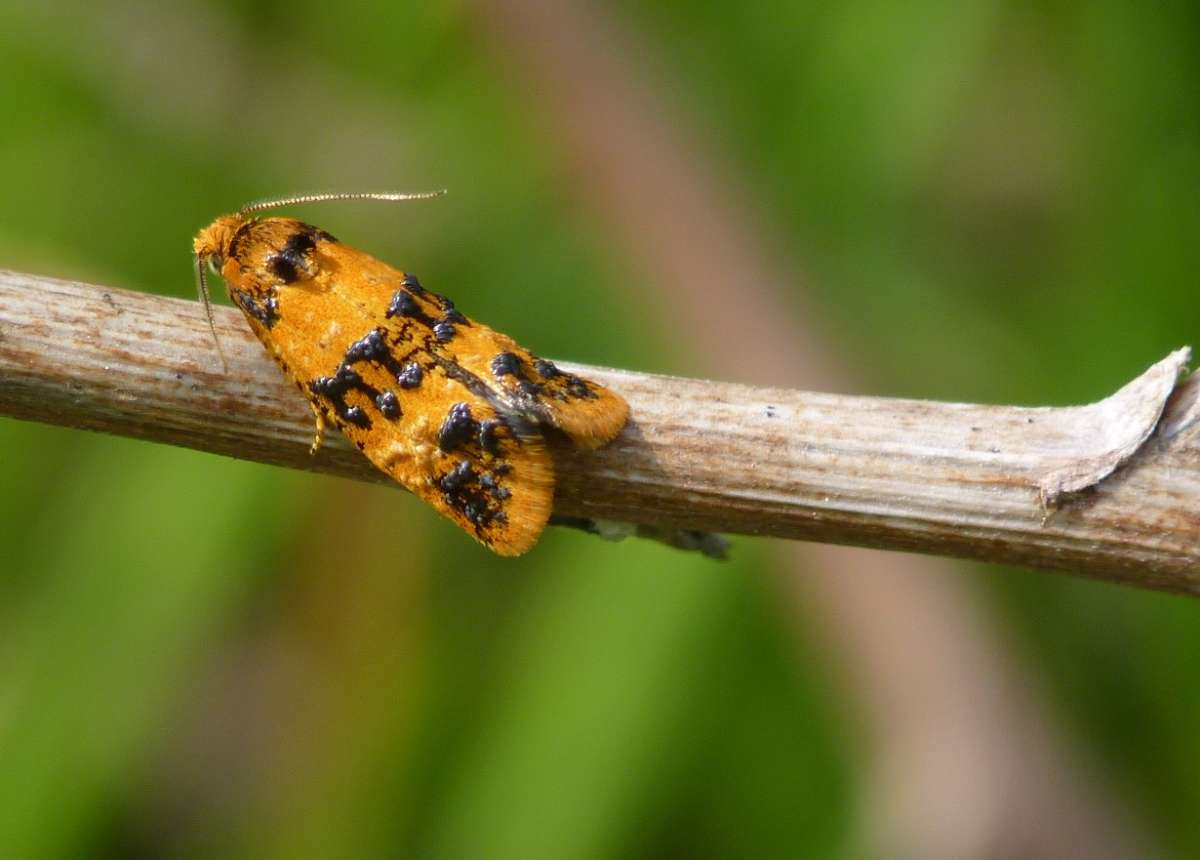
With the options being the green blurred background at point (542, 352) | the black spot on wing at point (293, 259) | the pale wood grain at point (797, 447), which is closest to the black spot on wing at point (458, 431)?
the pale wood grain at point (797, 447)

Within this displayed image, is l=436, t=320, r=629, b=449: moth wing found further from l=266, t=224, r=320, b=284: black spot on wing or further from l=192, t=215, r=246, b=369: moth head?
l=192, t=215, r=246, b=369: moth head

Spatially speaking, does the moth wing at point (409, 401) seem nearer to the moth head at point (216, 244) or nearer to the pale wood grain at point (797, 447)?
the pale wood grain at point (797, 447)

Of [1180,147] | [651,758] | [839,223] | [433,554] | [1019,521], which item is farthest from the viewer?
[839,223]

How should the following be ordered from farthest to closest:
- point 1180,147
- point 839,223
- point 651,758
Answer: point 839,223
point 1180,147
point 651,758

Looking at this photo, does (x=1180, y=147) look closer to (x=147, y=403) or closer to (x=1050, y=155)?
(x=1050, y=155)

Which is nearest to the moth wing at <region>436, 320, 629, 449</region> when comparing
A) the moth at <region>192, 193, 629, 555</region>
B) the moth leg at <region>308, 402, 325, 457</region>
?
the moth at <region>192, 193, 629, 555</region>

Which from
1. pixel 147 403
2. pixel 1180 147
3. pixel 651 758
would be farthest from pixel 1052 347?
pixel 147 403

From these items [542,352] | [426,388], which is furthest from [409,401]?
[542,352]
